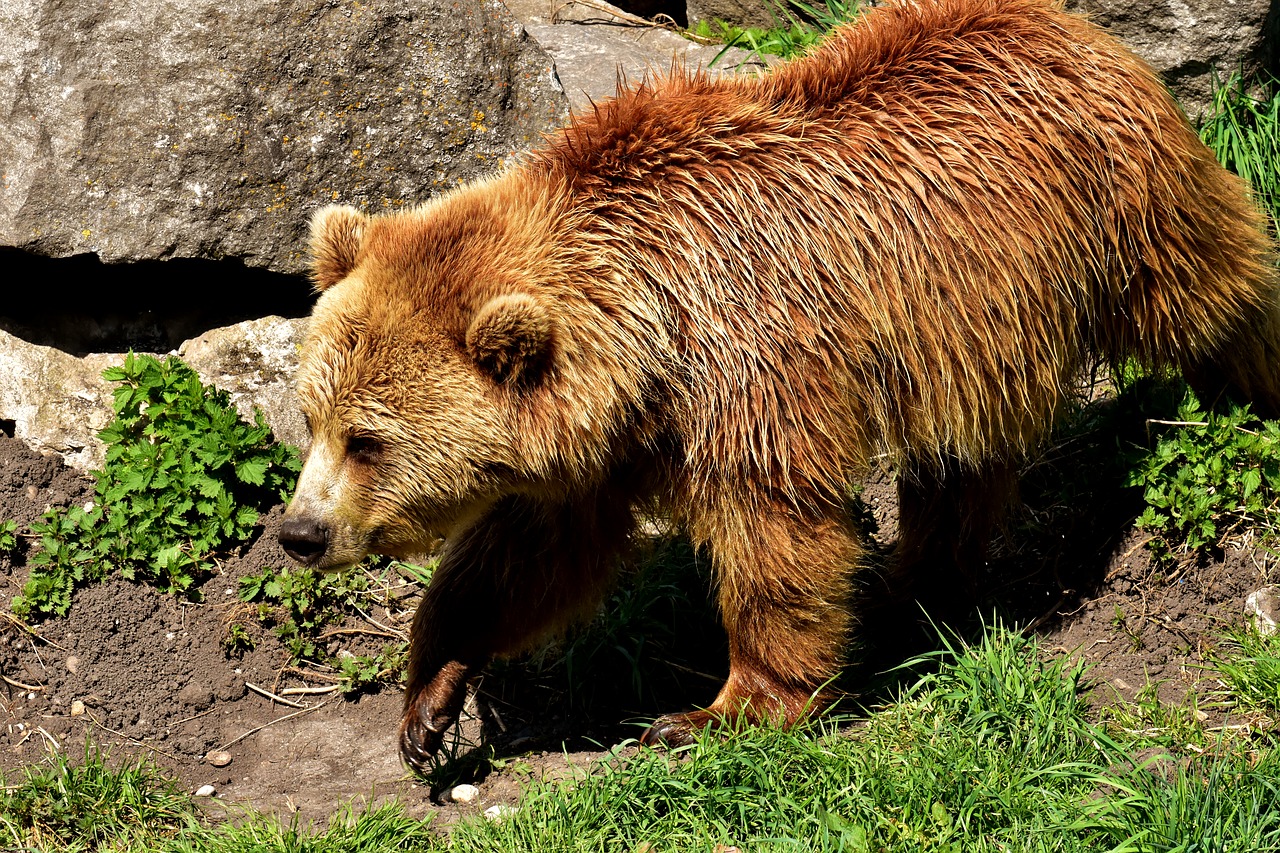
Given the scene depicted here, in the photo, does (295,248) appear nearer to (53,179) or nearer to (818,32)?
(53,179)

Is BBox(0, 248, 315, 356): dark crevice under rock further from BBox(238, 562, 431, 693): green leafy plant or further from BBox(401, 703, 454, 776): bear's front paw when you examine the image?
BBox(401, 703, 454, 776): bear's front paw

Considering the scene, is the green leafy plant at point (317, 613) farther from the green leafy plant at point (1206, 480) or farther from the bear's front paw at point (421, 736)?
the green leafy plant at point (1206, 480)

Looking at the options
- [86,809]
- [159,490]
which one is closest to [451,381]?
[86,809]

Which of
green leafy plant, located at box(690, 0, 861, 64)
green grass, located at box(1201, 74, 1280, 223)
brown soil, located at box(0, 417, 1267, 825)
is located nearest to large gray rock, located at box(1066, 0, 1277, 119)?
green grass, located at box(1201, 74, 1280, 223)

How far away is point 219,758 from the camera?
4.85 m

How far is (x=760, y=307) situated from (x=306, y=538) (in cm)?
156

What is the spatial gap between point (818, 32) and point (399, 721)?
4511mm

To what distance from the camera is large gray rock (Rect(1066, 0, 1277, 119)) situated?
5.73m

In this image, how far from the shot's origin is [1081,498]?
5.28 m

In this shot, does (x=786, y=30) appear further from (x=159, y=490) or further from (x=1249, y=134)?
(x=159, y=490)

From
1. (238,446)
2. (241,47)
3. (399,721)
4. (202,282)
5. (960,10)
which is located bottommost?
(399,721)

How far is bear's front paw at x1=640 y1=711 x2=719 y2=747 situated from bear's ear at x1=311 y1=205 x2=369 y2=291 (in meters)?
1.84

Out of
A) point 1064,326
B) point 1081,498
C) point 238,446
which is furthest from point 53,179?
point 1081,498

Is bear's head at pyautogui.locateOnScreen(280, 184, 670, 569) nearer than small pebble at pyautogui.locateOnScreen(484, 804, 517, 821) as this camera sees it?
Yes
